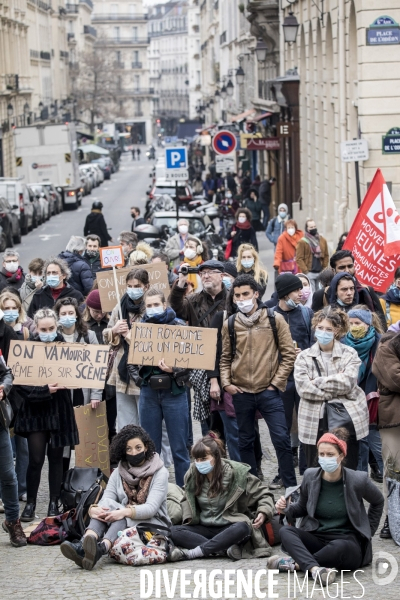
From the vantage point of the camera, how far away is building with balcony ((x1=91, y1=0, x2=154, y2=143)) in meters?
166

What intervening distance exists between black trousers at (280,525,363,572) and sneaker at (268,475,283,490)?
2.08 metres

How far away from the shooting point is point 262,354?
29.2 ft

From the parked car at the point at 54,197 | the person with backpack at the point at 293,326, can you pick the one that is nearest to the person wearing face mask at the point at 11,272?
the person with backpack at the point at 293,326

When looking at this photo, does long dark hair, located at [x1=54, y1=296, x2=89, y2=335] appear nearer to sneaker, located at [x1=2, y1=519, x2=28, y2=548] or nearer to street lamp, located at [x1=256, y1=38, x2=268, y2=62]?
sneaker, located at [x1=2, y1=519, x2=28, y2=548]

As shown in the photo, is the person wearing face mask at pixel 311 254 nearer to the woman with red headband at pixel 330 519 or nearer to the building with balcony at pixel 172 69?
the woman with red headband at pixel 330 519

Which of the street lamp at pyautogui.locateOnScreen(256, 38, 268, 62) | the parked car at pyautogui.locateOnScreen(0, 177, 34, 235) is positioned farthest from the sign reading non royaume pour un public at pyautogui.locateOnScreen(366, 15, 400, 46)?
the parked car at pyautogui.locateOnScreen(0, 177, 34, 235)

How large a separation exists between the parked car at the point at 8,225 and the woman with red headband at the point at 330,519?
26.0m

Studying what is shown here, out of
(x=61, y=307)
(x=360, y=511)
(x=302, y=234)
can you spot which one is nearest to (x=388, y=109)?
(x=302, y=234)

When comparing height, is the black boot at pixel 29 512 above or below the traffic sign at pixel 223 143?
below

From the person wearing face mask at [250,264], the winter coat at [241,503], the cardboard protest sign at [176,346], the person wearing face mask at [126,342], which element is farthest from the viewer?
the person wearing face mask at [250,264]

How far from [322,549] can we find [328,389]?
137cm

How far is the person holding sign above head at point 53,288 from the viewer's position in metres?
11.3

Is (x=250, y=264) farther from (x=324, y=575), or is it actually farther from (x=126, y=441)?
(x=324, y=575)

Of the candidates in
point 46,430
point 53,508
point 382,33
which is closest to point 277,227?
point 382,33
